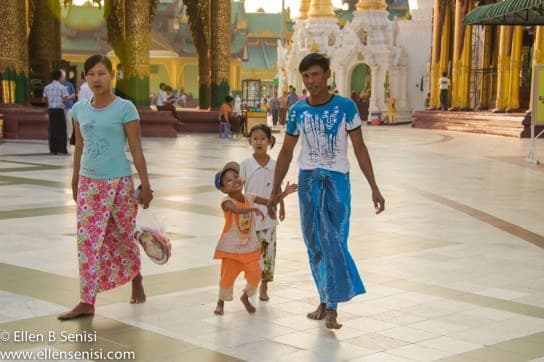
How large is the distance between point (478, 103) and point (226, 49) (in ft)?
36.2

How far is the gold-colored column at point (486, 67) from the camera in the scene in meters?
33.9

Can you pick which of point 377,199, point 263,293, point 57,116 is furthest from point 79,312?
point 57,116

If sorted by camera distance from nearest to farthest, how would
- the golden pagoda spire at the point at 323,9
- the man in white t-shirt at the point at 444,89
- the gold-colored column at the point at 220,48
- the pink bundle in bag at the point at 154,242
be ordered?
1. the pink bundle in bag at the point at 154,242
2. the gold-colored column at the point at 220,48
3. the man in white t-shirt at the point at 444,89
4. the golden pagoda spire at the point at 323,9

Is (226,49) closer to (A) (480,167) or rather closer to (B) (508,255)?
(A) (480,167)

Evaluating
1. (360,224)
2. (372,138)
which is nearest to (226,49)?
(372,138)

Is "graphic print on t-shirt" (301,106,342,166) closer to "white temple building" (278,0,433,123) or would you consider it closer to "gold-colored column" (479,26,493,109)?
"gold-colored column" (479,26,493,109)

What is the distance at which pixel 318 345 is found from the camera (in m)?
5.23

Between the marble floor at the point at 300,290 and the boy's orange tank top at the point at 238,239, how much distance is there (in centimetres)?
39

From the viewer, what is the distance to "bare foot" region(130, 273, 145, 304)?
6.01 meters

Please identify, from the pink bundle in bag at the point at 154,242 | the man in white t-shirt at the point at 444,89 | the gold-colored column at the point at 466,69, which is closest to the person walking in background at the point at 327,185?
the pink bundle in bag at the point at 154,242

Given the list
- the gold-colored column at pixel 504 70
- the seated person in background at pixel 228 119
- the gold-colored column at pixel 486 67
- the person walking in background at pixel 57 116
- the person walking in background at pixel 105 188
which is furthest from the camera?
the gold-colored column at pixel 486 67

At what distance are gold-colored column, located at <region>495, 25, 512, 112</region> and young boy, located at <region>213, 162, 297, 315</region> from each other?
2557 cm

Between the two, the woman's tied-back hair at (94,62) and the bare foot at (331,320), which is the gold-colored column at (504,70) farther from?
the bare foot at (331,320)

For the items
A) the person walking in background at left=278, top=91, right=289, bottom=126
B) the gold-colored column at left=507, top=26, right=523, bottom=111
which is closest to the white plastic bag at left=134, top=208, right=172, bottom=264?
the gold-colored column at left=507, top=26, right=523, bottom=111
